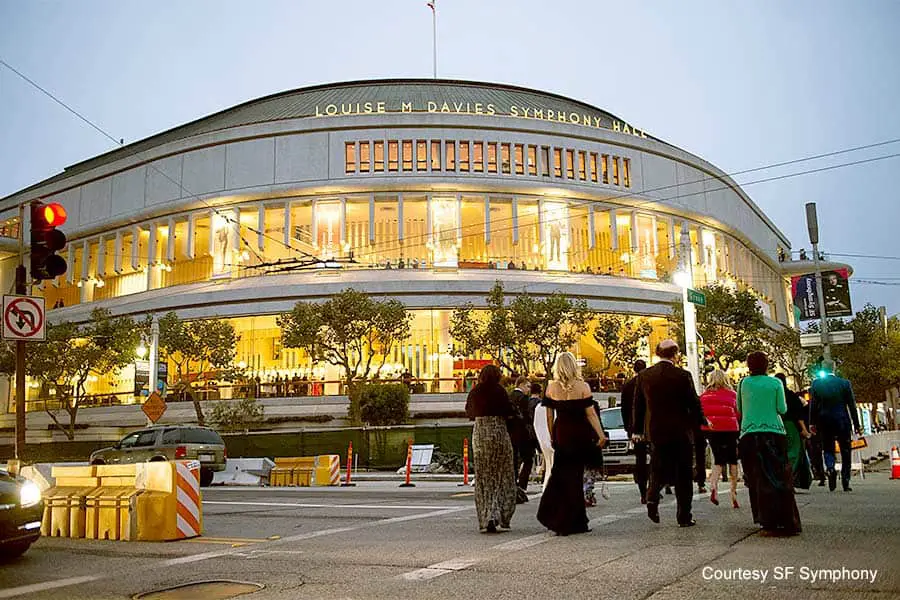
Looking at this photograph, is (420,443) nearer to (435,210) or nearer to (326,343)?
(326,343)

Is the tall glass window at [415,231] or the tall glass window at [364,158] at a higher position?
the tall glass window at [364,158]

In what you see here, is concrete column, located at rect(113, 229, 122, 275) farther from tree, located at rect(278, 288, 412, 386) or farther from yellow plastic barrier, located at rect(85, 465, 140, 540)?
yellow plastic barrier, located at rect(85, 465, 140, 540)

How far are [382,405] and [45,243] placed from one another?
1023 inches

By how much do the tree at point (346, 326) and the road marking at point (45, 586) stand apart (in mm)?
32215

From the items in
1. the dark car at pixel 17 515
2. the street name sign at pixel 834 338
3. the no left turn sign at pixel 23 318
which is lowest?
the dark car at pixel 17 515

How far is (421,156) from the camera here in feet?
173

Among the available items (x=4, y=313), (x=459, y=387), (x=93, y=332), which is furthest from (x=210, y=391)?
(x=4, y=313)

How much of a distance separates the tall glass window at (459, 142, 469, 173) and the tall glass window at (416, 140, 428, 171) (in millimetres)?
2136

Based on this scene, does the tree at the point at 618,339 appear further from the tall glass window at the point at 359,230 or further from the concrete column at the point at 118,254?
the concrete column at the point at 118,254

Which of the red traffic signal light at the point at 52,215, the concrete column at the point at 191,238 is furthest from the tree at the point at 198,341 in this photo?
the red traffic signal light at the point at 52,215

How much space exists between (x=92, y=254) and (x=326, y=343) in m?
28.6

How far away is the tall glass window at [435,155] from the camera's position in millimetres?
52594

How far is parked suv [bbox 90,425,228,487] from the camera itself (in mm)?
23050

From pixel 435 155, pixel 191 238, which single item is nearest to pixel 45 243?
pixel 435 155
